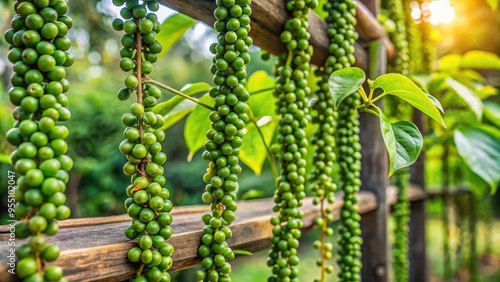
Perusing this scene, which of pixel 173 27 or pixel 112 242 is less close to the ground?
pixel 173 27

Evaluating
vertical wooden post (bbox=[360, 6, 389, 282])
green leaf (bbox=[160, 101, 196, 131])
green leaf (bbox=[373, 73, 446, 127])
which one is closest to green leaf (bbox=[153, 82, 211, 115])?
green leaf (bbox=[160, 101, 196, 131])

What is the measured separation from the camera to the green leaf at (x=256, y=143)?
3.00ft

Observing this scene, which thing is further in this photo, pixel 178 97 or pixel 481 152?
pixel 481 152

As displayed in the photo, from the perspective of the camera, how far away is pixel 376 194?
1.07 m

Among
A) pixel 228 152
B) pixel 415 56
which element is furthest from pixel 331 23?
pixel 415 56

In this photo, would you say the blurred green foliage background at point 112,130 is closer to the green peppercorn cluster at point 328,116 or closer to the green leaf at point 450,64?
the green leaf at point 450,64

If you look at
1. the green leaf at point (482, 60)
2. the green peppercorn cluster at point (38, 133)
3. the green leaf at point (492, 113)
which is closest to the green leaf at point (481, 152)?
the green leaf at point (492, 113)

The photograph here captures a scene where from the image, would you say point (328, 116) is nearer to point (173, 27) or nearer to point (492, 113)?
point (173, 27)

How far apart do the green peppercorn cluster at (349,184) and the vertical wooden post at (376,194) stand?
0.27 m

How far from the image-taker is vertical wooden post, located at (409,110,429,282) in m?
1.78

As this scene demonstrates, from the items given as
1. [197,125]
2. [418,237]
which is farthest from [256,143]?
[418,237]

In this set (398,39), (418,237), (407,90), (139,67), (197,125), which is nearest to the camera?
(139,67)

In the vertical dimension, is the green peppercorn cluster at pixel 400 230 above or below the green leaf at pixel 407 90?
below

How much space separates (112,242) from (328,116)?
415mm
